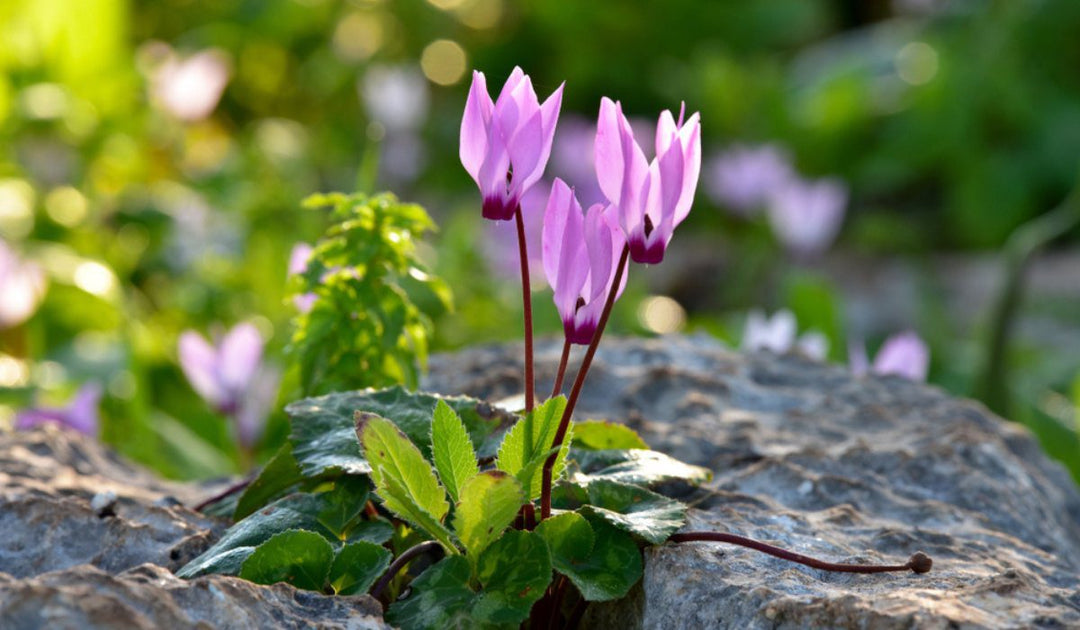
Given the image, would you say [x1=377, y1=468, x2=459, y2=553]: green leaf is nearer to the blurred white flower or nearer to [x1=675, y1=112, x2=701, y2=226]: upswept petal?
[x1=675, y1=112, x2=701, y2=226]: upswept petal

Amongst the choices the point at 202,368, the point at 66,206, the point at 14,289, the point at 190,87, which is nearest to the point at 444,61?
the point at 190,87

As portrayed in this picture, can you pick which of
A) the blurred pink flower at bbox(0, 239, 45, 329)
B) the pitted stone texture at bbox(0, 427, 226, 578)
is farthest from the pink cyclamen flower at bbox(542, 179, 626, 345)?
the blurred pink flower at bbox(0, 239, 45, 329)

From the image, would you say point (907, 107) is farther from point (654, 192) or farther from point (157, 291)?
point (654, 192)

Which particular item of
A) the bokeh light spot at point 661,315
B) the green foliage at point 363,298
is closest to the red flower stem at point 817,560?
the green foliage at point 363,298

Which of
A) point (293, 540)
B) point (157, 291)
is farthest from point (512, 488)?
point (157, 291)

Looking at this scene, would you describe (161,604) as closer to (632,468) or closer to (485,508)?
(485,508)

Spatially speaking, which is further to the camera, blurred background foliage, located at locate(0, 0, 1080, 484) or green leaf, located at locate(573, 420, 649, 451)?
blurred background foliage, located at locate(0, 0, 1080, 484)

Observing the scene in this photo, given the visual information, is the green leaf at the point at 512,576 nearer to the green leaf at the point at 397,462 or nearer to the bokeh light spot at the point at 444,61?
the green leaf at the point at 397,462
